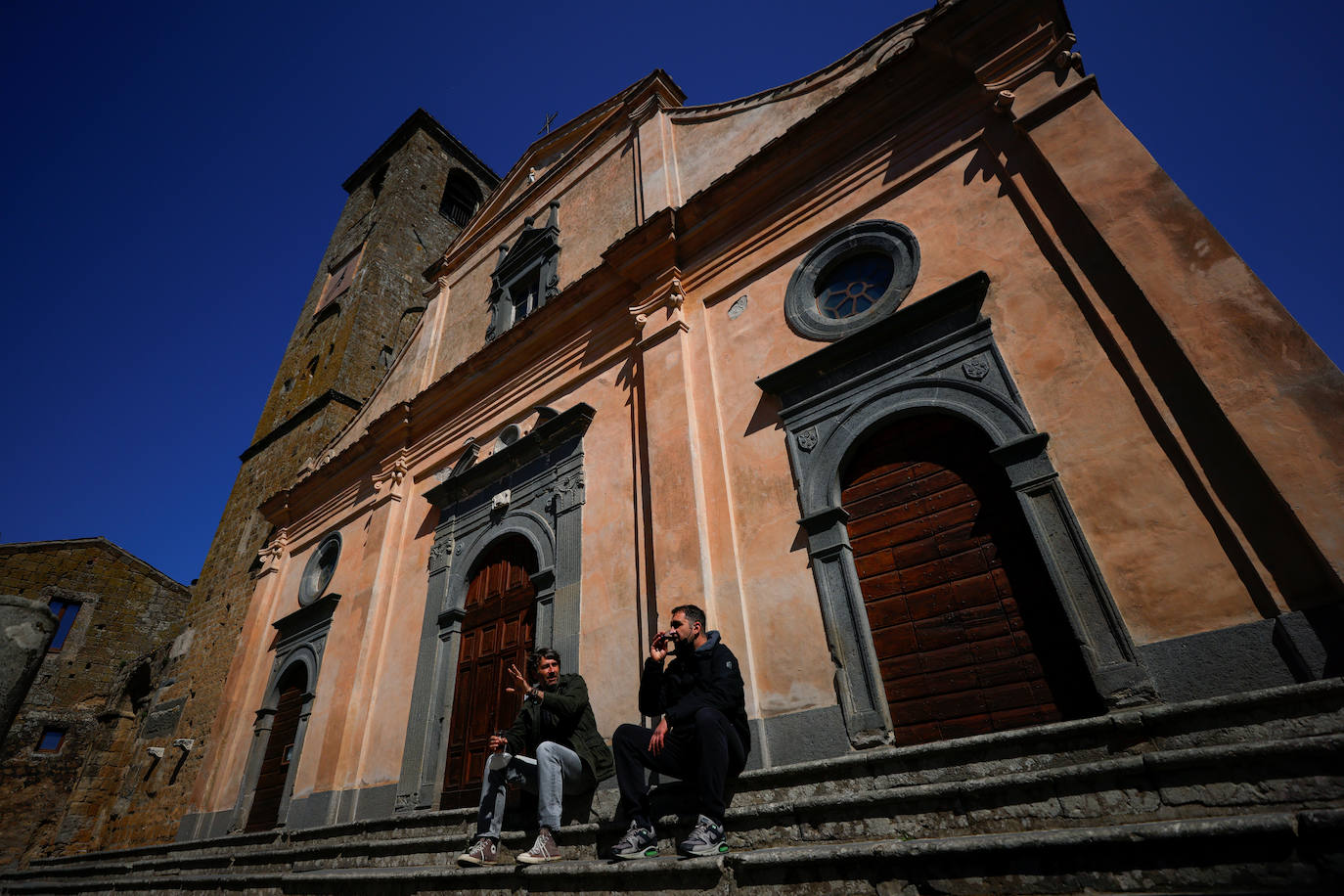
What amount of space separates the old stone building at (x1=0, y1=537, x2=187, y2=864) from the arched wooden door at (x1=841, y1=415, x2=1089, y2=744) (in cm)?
1394

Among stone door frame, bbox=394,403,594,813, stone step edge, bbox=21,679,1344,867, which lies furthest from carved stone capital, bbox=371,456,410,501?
stone step edge, bbox=21,679,1344,867

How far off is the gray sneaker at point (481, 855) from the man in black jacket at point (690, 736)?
1401 millimetres

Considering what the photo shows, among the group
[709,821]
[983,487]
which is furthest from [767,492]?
[709,821]

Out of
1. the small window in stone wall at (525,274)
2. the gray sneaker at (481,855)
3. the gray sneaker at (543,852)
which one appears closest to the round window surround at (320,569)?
the small window in stone wall at (525,274)

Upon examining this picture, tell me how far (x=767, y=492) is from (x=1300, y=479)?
11.4 ft

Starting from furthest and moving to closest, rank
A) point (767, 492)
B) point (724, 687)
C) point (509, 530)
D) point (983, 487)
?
1. point (509, 530)
2. point (767, 492)
3. point (983, 487)
4. point (724, 687)

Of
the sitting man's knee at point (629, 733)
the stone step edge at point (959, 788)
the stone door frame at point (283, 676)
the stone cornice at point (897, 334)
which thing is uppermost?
the stone cornice at point (897, 334)

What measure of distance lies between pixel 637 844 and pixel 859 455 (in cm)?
344

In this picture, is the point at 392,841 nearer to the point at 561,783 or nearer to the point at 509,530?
the point at 561,783

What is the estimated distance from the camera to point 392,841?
6.14m

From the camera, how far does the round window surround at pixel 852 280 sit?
5.86 m

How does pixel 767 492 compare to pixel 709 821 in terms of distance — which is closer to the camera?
pixel 709 821

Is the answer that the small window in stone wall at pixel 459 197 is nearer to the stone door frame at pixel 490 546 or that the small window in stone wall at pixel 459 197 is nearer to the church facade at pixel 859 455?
the church facade at pixel 859 455

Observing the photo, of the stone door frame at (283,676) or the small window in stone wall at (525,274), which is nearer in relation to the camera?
the stone door frame at (283,676)
